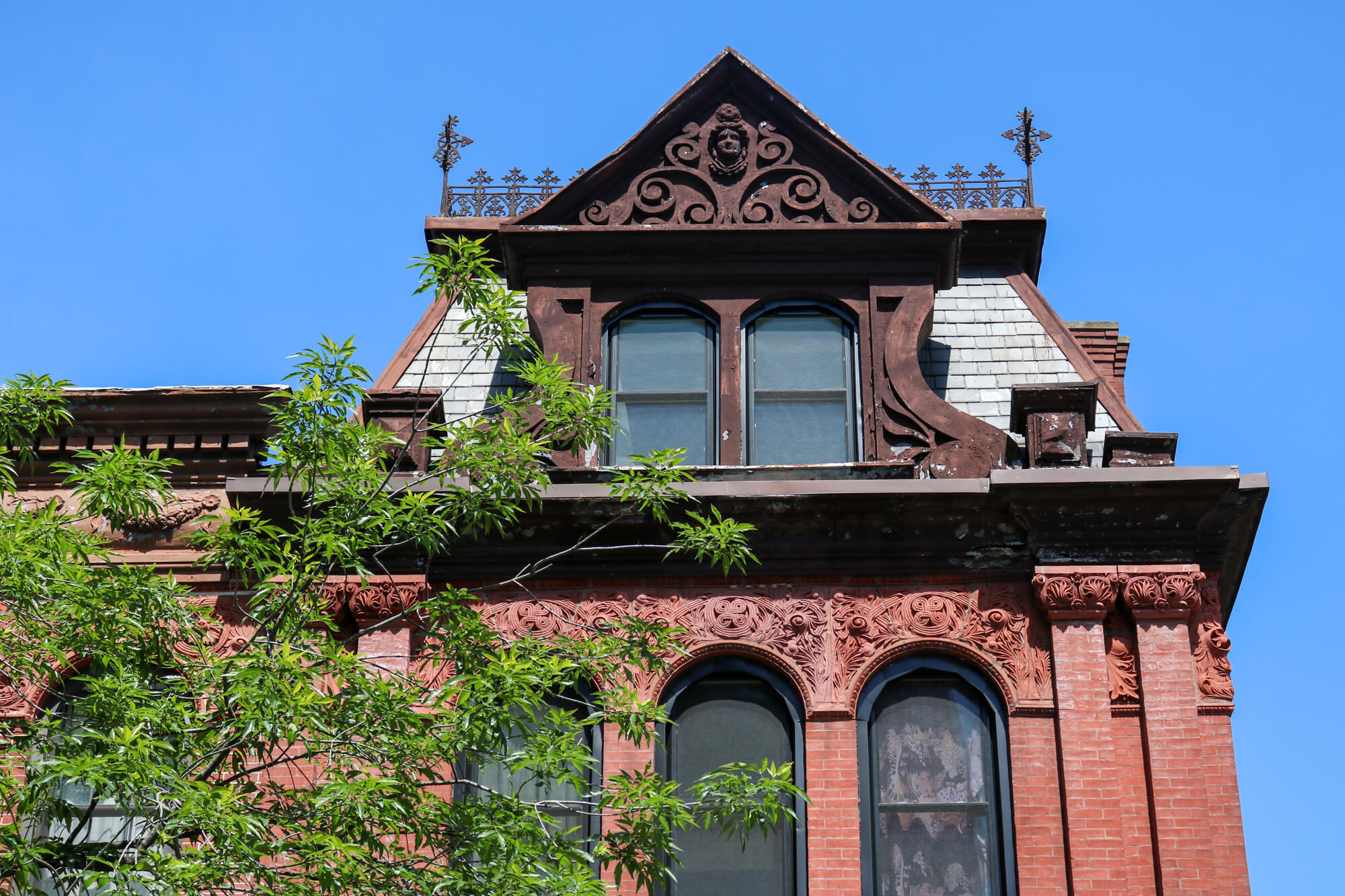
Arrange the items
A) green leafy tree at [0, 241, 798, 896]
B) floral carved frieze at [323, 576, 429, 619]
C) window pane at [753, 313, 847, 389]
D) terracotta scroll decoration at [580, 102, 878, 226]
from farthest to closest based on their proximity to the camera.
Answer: terracotta scroll decoration at [580, 102, 878, 226] < window pane at [753, 313, 847, 389] < floral carved frieze at [323, 576, 429, 619] < green leafy tree at [0, 241, 798, 896]

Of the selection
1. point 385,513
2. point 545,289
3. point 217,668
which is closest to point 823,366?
point 545,289

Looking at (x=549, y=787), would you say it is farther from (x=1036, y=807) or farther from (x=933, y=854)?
(x=1036, y=807)

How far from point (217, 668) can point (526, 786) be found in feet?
12.2

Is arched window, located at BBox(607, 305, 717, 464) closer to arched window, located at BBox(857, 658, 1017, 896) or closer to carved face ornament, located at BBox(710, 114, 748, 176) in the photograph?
carved face ornament, located at BBox(710, 114, 748, 176)

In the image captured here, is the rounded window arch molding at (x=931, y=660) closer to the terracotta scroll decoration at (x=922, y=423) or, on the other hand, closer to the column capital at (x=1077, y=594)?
the column capital at (x=1077, y=594)

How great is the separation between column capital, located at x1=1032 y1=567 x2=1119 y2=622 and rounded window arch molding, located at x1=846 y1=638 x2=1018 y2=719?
2.12 ft

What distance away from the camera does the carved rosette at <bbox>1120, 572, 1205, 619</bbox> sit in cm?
1423

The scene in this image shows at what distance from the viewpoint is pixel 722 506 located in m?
14.7

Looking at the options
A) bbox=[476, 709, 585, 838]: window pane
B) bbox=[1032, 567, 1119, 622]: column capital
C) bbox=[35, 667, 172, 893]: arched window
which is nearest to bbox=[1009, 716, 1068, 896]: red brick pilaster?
bbox=[1032, 567, 1119, 622]: column capital

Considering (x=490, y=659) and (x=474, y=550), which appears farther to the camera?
(x=474, y=550)

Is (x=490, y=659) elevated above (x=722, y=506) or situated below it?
below

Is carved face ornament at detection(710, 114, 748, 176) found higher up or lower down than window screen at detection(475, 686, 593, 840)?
higher up

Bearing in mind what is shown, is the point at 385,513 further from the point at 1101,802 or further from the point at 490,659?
the point at 1101,802

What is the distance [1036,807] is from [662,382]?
16.3ft
